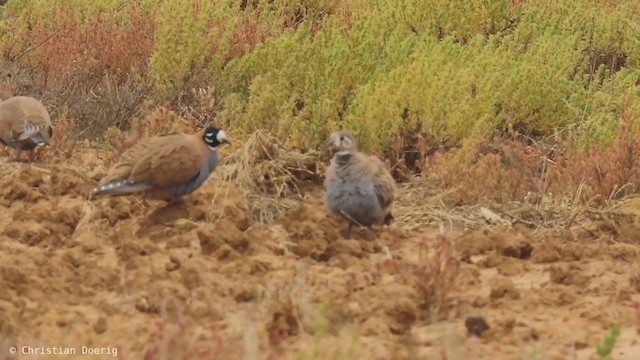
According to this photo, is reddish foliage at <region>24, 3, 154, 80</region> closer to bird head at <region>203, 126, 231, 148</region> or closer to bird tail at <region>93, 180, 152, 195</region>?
bird head at <region>203, 126, 231, 148</region>

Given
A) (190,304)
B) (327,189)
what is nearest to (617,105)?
(327,189)

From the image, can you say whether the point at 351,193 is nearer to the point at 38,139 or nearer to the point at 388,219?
the point at 388,219

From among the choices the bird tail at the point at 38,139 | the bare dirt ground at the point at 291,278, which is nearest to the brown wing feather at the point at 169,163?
the bare dirt ground at the point at 291,278

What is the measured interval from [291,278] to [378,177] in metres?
0.90

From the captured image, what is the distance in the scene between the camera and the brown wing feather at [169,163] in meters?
6.21

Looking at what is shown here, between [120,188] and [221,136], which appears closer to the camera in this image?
[120,188]

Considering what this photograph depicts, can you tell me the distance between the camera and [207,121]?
870cm

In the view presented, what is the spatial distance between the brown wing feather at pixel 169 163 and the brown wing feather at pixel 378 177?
807 mm

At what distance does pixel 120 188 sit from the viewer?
6211 millimetres

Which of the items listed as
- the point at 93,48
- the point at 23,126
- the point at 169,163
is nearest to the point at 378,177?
the point at 169,163

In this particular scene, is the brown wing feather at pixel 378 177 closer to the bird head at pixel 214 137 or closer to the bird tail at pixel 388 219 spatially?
the bird tail at pixel 388 219

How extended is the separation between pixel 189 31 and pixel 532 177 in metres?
3.31

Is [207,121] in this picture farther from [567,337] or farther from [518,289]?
[567,337]

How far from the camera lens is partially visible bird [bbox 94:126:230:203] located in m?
6.21
